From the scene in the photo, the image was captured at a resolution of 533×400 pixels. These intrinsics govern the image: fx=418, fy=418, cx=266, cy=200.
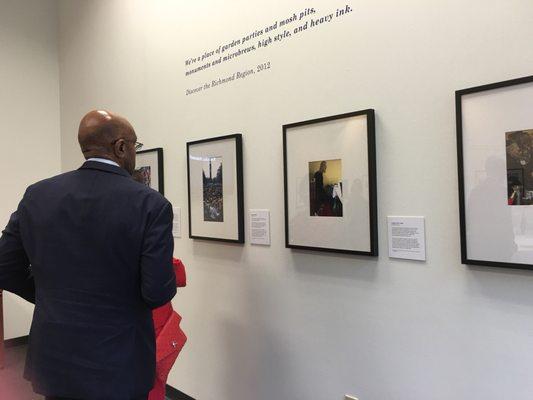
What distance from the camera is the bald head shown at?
1484 mm

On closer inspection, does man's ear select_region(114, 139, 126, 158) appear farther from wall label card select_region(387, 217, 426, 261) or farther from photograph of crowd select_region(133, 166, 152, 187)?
photograph of crowd select_region(133, 166, 152, 187)

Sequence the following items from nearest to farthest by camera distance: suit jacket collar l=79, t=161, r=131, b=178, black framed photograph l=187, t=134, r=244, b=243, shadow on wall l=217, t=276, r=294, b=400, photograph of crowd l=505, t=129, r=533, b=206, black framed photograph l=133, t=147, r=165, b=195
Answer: photograph of crowd l=505, t=129, r=533, b=206
suit jacket collar l=79, t=161, r=131, b=178
shadow on wall l=217, t=276, r=294, b=400
black framed photograph l=187, t=134, r=244, b=243
black framed photograph l=133, t=147, r=165, b=195

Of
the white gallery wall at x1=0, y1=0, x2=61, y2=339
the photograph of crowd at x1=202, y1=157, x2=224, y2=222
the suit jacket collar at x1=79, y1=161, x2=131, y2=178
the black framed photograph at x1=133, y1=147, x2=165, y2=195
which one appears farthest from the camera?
the white gallery wall at x1=0, y1=0, x2=61, y2=339

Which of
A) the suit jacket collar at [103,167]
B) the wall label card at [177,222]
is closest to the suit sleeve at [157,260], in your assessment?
the suit jacket collar at [103,167]

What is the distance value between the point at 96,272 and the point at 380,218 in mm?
1088

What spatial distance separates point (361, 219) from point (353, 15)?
87 centimetres

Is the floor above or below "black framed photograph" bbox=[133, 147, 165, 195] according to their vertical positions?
below

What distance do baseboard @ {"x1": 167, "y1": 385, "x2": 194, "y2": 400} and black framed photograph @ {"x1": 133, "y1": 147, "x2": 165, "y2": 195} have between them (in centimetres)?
132

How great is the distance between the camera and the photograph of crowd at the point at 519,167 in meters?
1.31

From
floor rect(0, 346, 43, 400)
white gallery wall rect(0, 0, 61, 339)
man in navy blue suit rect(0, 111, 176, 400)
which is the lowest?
floor rect(0, 346, 43, 400)

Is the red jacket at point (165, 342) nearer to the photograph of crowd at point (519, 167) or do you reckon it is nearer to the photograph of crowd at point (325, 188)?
the photograph of crowd at point (325, 188)

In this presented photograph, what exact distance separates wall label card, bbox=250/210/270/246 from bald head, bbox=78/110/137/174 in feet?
2.72

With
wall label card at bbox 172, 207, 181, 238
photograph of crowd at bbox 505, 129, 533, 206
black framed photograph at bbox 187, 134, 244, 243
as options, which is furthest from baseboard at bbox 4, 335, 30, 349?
photograph of crowd at bbox 505, 129, 533, 206

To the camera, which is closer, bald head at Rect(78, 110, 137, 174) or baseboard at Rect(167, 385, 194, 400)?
bald head at Rect(78, 110, 137, 174)
